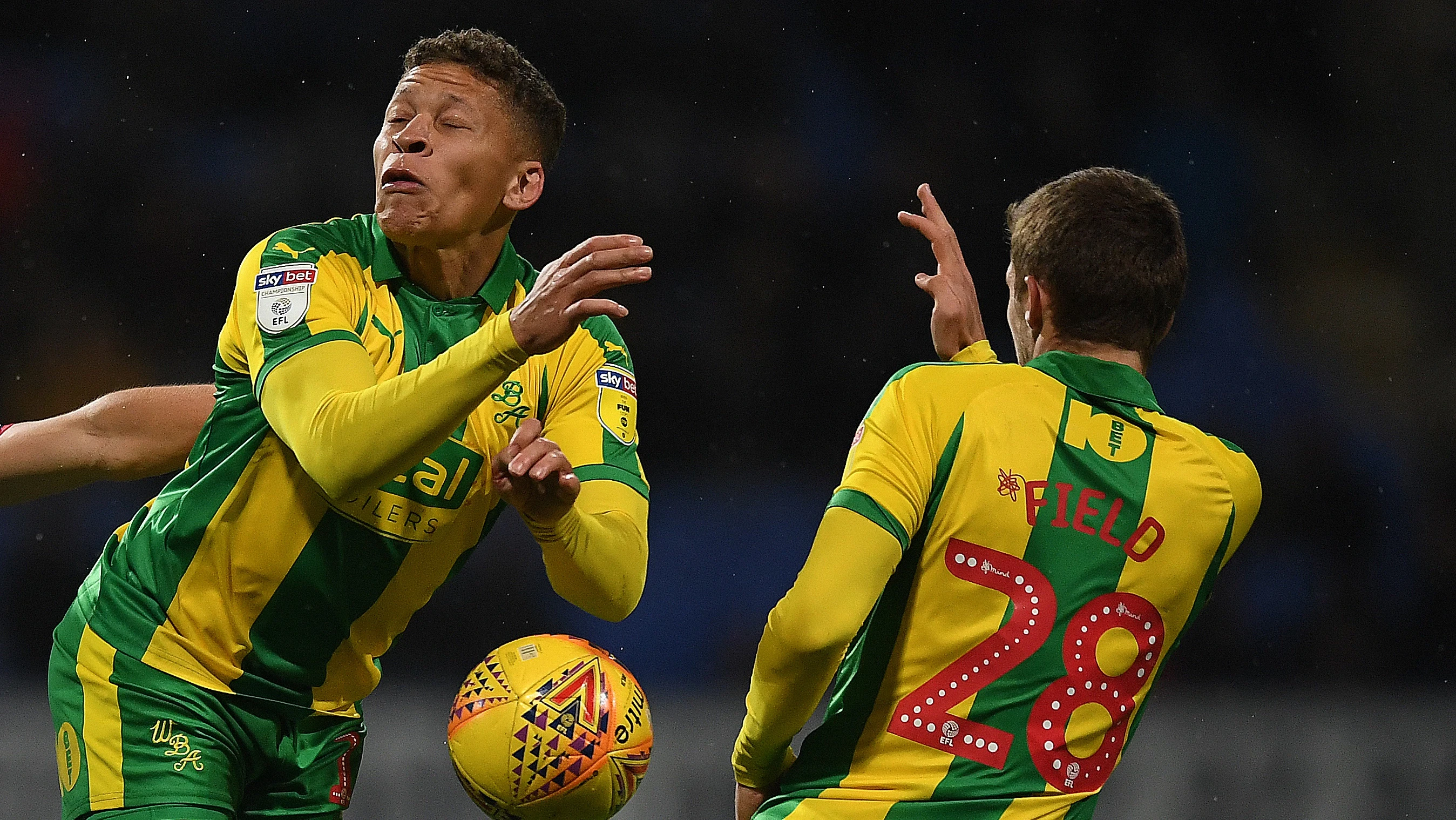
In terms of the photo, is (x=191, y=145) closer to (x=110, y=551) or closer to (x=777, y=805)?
(x=110, y=551)

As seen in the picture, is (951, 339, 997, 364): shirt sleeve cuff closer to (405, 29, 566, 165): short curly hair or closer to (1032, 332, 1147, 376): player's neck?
(1032, 332, 1147, 376): player's neck

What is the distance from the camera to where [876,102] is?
8750mm

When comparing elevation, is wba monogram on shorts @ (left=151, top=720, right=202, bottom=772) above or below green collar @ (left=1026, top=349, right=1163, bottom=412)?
below

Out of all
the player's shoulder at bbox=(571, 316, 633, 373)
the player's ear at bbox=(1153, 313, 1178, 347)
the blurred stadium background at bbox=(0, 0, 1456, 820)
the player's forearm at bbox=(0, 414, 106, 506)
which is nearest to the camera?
the player's ear at bbox=(1153, 313, 1178, 347)

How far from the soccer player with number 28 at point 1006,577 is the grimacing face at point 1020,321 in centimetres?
10

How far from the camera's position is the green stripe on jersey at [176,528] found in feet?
9.32

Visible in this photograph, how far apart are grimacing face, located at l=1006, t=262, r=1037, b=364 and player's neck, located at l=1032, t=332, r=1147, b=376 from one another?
6 cm

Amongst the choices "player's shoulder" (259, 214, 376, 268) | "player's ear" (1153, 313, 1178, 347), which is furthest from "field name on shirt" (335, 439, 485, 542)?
"player's ear" (1153, 313, 1178, 347)

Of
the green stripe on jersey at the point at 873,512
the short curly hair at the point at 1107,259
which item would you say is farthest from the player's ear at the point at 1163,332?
the green stripe on jersey at the point at 873,512

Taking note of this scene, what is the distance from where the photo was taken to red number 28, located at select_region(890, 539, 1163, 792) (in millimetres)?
2336

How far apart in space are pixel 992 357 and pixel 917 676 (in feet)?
2.06

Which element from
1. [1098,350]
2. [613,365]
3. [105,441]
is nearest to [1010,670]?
[1098,350]

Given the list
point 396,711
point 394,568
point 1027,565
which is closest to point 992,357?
point 1027,565

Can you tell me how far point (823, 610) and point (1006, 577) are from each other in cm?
33
